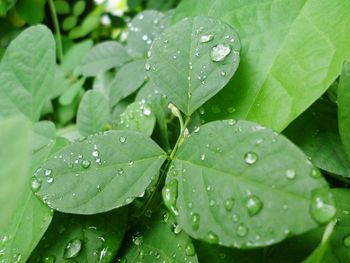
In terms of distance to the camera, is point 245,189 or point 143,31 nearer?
point 245,189

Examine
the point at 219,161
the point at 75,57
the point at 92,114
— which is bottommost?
the point at 75,57

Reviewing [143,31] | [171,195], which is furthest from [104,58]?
[171,195]

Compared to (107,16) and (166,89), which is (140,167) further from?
(107,16)

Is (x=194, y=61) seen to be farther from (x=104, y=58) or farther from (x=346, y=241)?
(x=104, y=58)

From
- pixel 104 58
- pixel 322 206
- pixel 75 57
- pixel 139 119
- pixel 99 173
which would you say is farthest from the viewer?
pixel 75 57

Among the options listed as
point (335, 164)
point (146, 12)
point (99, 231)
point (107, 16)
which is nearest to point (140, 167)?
point (99, 231)

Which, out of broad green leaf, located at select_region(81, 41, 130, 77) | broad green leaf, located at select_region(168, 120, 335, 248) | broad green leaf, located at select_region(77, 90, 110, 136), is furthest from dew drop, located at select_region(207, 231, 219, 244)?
broad green leaf, located at select_region(81, 41, 130, 77)

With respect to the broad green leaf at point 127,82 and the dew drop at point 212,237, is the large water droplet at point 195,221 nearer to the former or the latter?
the dew drop at point 212,237
